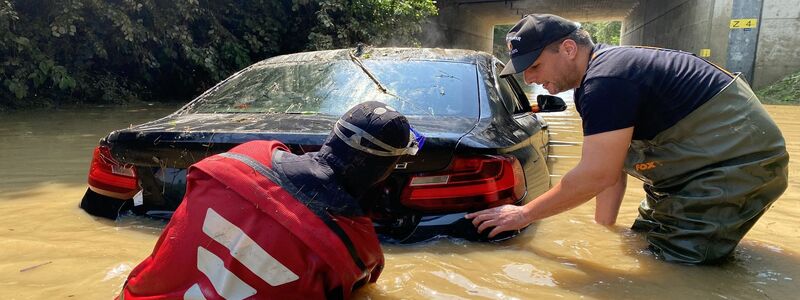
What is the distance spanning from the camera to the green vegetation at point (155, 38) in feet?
29.3

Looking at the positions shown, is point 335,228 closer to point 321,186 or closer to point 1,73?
point 321,186

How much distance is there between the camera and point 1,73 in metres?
8.63

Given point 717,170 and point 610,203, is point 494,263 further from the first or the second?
point 610,203

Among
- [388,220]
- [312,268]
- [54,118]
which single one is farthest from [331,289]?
[54,118]

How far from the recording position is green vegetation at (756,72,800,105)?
42.2 feet

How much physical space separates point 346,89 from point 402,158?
1050mm

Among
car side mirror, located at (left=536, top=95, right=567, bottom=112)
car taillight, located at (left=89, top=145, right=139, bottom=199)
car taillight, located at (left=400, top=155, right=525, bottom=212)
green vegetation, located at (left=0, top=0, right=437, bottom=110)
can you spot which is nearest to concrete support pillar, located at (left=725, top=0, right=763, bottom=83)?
green vegetation, located at (left=0, top=0, right=437, bottom=110)

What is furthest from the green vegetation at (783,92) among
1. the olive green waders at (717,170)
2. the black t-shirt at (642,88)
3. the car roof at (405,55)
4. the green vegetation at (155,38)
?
the black t-shirt at (642,88)

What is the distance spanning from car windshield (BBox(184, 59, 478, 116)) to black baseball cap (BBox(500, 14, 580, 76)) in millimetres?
462

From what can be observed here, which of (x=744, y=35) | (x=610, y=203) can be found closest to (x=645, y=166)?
(x=610, y=203)

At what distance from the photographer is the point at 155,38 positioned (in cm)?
1005

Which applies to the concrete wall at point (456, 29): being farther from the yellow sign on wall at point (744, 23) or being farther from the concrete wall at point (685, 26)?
the yellow sign on wall at point (744, 23)

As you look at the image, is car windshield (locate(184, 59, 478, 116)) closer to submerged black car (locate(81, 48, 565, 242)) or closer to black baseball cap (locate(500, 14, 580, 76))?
submerged black car (locate(81, 48, 565, 242))

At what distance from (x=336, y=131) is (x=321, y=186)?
0.58 feet
